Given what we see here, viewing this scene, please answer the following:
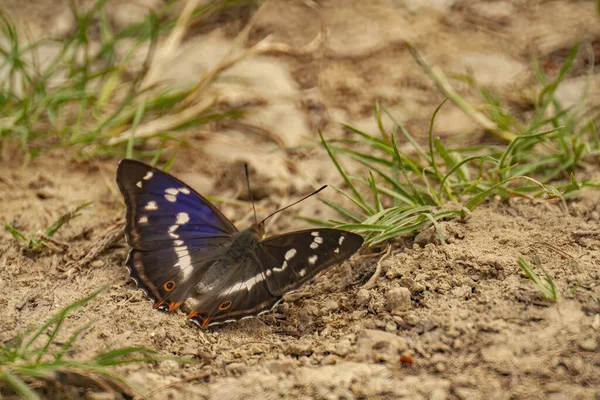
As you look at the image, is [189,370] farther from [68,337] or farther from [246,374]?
[68,337]

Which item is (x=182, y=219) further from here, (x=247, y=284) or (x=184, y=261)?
(x=247, y=284)

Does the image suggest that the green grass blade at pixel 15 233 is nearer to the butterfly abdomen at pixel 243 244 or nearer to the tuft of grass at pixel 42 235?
the tuft of grass at pixel 42 235

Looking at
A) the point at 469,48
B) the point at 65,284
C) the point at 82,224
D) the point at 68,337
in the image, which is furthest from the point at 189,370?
the point at 469,48

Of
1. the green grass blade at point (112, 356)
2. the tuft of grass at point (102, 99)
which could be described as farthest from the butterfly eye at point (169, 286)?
the tuft of grass at point (102, 99)

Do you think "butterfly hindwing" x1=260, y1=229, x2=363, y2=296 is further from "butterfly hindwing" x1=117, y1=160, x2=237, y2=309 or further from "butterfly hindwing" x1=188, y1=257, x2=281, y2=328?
"butterfly hindwing" x1=117, y1=160, x2=237, y2=309

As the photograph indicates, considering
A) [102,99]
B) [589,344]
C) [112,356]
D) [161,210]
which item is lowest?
[589,344]

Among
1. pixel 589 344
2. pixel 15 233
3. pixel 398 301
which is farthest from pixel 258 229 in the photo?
pixel 589 344
